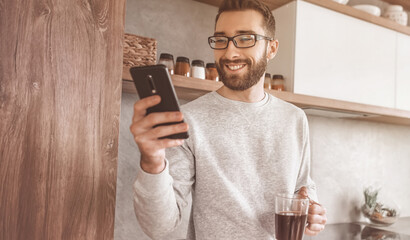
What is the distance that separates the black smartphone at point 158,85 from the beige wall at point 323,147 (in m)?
0.97

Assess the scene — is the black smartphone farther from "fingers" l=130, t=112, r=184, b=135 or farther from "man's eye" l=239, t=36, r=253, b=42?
"man's eye" l=239, t=36, r=253, b=42

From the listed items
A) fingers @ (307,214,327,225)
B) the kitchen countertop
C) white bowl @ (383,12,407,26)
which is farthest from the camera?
white bowl @ (383,12,407,26)

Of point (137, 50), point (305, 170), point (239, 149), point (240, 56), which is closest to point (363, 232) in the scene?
point (305, 170)

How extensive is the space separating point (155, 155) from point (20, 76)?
0.43 metres

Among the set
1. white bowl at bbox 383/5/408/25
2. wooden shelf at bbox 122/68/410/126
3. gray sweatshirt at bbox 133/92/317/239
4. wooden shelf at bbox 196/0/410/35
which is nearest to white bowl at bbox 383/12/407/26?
white bowl at bbox 383/5/408/25

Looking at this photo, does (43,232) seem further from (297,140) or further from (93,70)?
(297,140)

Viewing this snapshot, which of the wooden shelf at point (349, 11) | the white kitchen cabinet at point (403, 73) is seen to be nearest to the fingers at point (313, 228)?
the wooden shelf at point (349, 11)

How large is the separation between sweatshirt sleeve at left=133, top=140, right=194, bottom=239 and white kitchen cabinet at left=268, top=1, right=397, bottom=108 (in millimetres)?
822

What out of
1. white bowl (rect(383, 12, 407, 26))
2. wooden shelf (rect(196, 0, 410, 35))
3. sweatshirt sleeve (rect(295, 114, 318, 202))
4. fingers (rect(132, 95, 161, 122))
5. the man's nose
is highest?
white bowl (rect(383, 12, 407, 26))

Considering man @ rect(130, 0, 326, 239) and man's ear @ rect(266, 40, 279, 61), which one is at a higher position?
man's ear @ rect(266, 40, 279, 61)

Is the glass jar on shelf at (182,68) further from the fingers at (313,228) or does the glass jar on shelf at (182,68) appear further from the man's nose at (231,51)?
the fingers at (313,228)

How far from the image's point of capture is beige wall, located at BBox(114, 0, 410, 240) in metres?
1.66

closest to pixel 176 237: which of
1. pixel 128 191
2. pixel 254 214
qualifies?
pixel 128 191

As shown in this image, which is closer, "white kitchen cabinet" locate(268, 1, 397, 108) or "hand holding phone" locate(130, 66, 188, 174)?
"hand holding phone" locate(130, 66, 188, 174)
